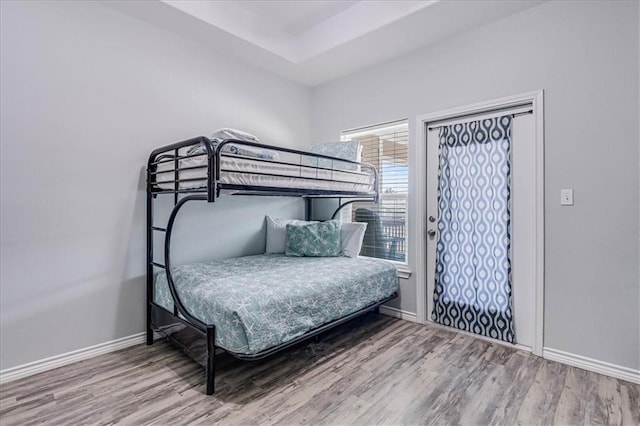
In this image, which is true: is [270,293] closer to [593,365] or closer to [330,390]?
[330,390]

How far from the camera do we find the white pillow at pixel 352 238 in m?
3.20

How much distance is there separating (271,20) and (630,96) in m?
2.70

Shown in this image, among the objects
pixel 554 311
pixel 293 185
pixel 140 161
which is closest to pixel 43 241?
pixel 140 161

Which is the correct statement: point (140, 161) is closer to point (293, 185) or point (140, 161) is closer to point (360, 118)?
point (293, 185)

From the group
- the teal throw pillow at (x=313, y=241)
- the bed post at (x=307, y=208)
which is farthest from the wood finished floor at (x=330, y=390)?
the bed post at (x=307, y=208)

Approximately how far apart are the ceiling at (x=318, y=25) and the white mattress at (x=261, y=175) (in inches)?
44.2

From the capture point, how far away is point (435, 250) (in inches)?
115

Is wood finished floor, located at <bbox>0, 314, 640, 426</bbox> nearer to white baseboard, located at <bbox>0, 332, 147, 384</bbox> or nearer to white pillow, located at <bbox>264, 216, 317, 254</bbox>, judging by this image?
white baseboard, located at <bbox>0, 332, 147, 384</bbox>

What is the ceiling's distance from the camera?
2.37m

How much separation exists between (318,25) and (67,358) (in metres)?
3.26

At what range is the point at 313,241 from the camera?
313 centimetres

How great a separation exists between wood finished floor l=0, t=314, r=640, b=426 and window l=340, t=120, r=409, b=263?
111cm

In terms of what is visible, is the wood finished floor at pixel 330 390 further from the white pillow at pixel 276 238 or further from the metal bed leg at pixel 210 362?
the white pillow at pixel 276 238

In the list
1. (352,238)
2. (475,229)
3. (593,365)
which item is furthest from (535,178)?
(352,238)
